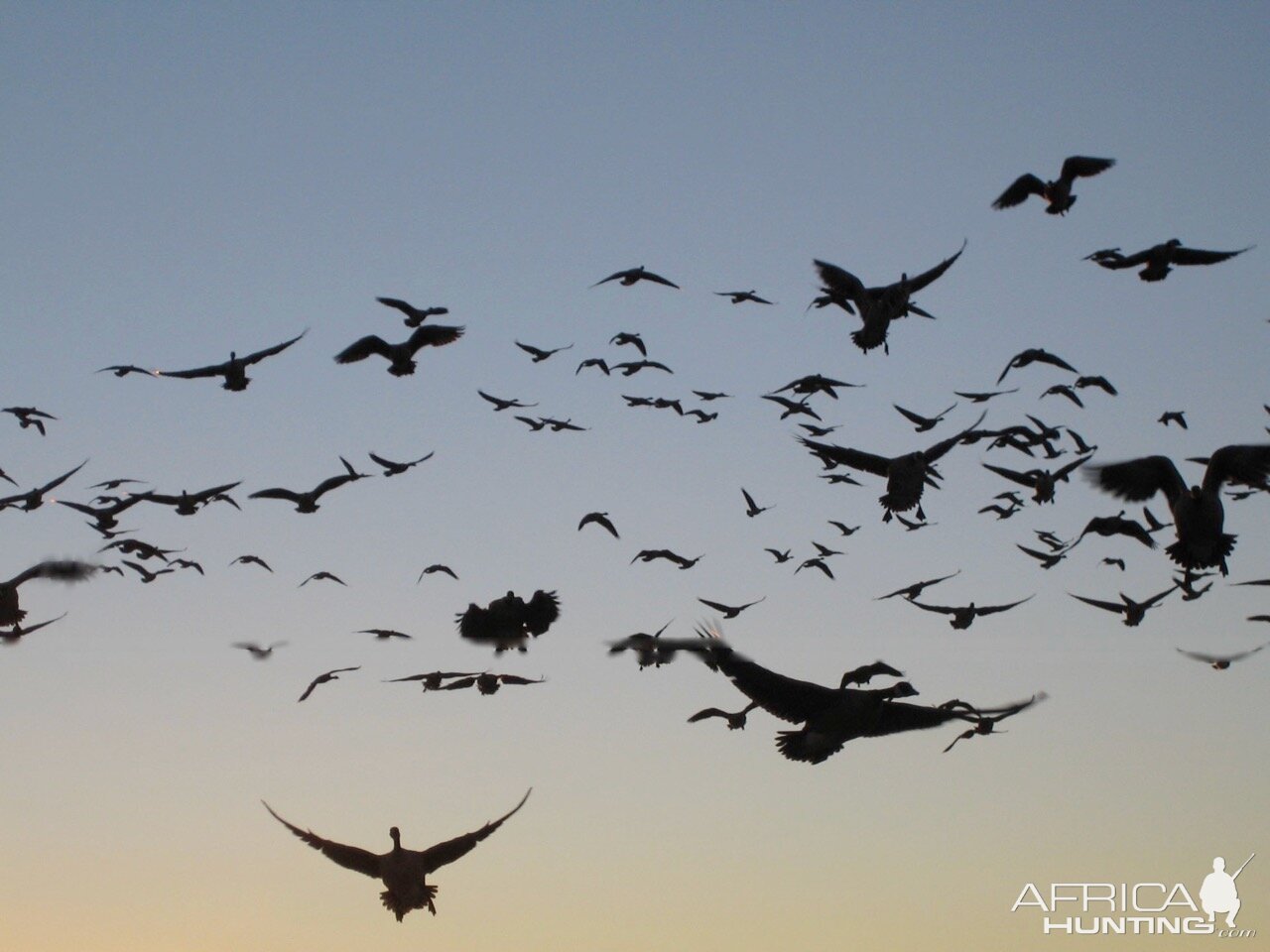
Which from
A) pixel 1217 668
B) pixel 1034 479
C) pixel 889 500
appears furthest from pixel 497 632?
pixel 1217 668

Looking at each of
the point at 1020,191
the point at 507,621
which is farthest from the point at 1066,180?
the point at 507,621

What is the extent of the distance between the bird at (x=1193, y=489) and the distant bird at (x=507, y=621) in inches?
438

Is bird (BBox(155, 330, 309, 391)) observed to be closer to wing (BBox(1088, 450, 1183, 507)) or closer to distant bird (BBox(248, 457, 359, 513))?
distant bird (BBox(248, 457, 359, 513))

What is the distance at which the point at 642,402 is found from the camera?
1432 inches

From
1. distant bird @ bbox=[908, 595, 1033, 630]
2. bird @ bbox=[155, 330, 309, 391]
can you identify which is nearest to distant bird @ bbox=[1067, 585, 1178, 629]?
distant bird @ bbox=[908, 595, 1033, 630]

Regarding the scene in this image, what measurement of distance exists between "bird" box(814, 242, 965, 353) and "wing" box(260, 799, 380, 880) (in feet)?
36.6

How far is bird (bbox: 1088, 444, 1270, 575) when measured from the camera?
2039 centimetres

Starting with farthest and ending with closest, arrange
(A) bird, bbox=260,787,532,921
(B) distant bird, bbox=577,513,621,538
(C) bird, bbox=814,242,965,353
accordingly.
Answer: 1. (B) distant bird, bbox=577,513,621,538
2. (C) bird, bbox=814,242,965,353
3. (A) bird, bbox=260,787,532,921

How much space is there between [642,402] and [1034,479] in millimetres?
12088

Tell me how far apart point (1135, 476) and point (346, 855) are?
11.3 metres

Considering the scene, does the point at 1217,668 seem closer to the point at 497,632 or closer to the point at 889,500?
the point at 889,500

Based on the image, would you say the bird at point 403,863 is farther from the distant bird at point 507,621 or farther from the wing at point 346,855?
the distant bird at point 507,621

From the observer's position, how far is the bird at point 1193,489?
20391 millimetres

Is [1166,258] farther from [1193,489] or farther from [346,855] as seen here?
[346,855]
